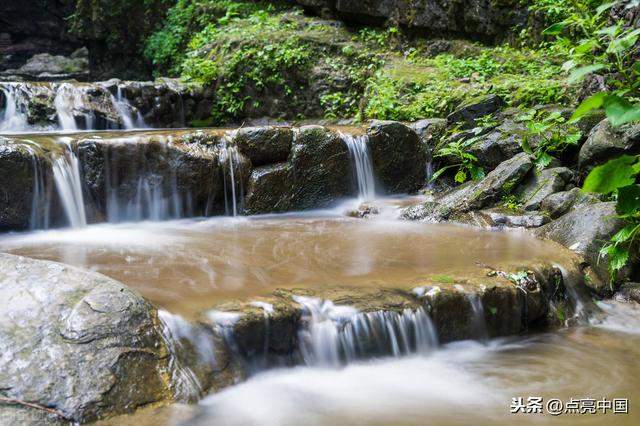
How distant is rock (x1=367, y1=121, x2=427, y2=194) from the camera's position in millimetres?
8398

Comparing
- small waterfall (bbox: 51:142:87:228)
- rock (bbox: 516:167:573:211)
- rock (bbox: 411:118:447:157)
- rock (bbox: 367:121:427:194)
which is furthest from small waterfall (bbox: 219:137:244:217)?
rock (bbox: 516:167:573:211)

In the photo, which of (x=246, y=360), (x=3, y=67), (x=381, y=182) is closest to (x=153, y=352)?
(x=246, y=360)

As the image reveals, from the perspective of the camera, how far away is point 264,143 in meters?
7.71

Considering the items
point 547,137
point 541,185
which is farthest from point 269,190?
point 547,137

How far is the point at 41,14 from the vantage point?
17.0m

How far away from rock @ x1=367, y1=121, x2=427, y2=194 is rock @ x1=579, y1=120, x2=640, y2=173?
2.48m

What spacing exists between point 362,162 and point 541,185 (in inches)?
99.8

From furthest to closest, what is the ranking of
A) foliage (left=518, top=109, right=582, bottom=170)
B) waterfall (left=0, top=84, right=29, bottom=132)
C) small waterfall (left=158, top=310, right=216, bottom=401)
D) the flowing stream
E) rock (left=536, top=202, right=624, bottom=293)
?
1. waterfall (left=0, top=84, right=29, bottom=132)
2. foliage (left=518, top=109, right=582, bottom=170)
3. rock (left=536, top=202, right=624, bottom=293)
4. the flowing stream
5. small waterfall (left=158, top=310, right=216, bottom=401)

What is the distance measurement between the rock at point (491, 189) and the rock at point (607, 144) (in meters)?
0.69

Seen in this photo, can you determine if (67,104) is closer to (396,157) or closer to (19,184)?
(19,184)

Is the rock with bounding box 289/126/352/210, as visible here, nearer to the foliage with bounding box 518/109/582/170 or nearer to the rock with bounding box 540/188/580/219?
the foliage with bounding box 518/109/582/170

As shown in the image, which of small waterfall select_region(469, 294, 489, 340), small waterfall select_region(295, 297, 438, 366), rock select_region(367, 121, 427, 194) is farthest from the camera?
rock select_region(367, 121, 427, 194)

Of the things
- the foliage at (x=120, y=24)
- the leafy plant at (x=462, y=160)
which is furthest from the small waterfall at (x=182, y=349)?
the foliage at (x=120, y=24)

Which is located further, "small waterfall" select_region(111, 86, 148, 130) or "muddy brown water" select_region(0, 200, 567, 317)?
"small waterfall" select_region(111, 86, 148, 130)
